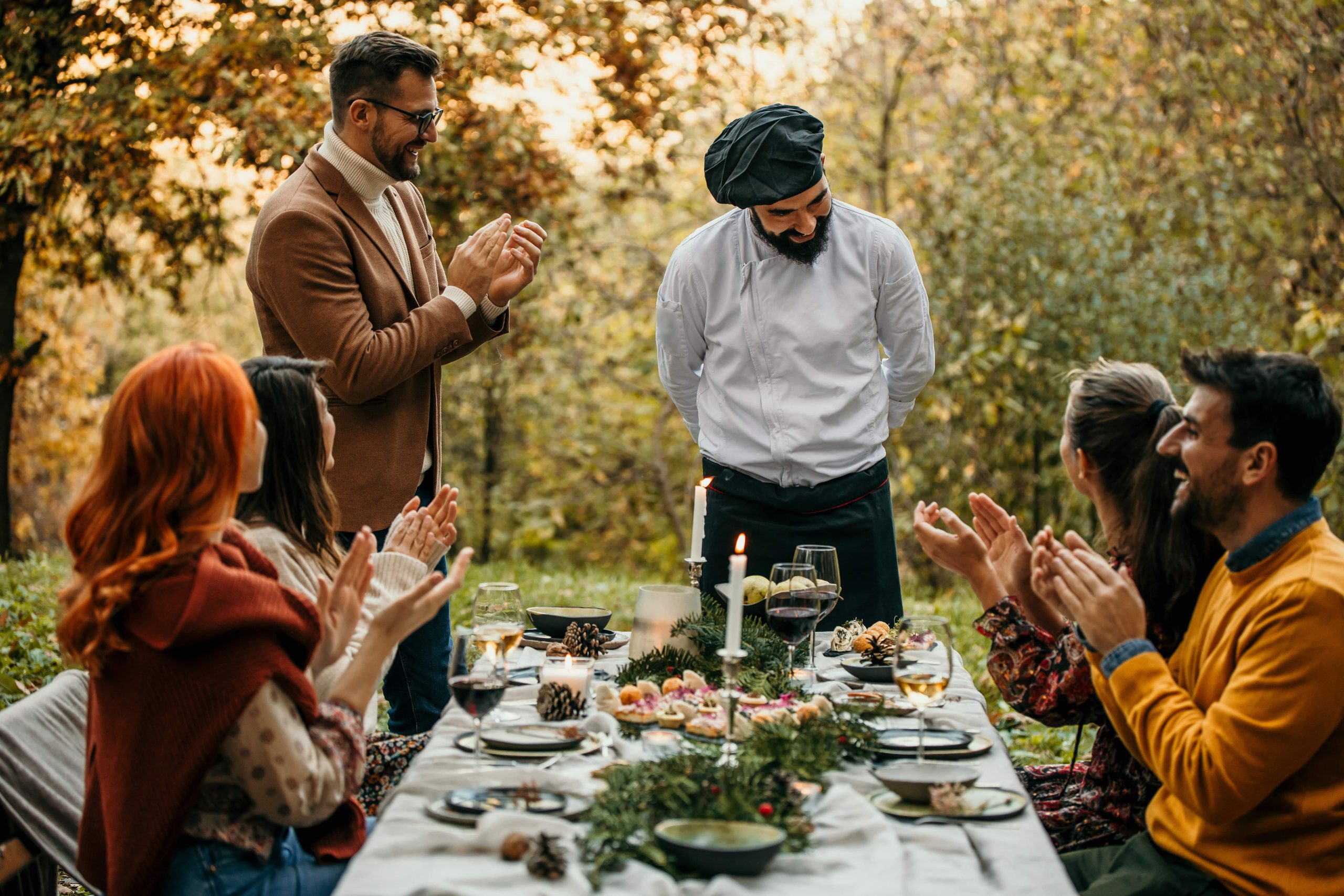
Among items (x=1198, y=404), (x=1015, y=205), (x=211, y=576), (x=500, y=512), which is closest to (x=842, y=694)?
(x=1198, y=404)

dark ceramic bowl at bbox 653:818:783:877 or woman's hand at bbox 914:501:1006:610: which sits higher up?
woman's hand at bbox 914:501:1006:610

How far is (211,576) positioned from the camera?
156 centimetres

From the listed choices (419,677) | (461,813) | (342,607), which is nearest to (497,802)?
(461,813)

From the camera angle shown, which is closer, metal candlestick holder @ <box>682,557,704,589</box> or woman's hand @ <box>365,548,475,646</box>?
woman's hand @ <box>365,548,475,646</box>

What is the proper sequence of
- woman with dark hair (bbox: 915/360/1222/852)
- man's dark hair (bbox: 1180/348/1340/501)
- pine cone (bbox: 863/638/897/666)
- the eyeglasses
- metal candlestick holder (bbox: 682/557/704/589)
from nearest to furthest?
man's dark hair (bbox: 1180/348/1340/501), woman with dark hair (bbox: 915/360/1222/852), pine cone (bbox: 863/638/897/666), metal candlestick holder (bbox: 682/557/704/589), the eyeglasses

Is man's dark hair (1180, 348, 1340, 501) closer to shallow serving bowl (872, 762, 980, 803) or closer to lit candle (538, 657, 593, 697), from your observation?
shallow serving bowl (872, 762, 980, 803)

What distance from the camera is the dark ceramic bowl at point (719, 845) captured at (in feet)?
4.39

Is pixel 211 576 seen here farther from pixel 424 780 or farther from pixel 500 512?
pixel 500 512

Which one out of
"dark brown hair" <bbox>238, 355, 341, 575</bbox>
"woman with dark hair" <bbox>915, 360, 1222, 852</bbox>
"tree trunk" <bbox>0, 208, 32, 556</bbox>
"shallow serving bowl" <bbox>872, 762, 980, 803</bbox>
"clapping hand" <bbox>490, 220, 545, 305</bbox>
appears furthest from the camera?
"tree trunk" <bbox>0, 208, 32, 556</bbox>

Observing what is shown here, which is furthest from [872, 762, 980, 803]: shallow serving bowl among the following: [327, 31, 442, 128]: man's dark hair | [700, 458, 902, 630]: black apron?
[327, 31, 442, 128]: man's dark hair

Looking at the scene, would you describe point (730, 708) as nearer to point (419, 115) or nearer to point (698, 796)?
point (698, 796)

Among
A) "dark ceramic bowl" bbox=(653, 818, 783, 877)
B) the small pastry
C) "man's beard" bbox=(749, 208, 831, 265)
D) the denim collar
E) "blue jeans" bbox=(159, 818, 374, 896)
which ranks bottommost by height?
"blue jeans" bbox=(159, 818, 374, 896)

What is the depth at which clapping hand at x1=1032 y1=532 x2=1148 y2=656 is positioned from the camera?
175 centimetres

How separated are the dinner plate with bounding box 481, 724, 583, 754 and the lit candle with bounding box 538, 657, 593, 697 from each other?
11 cm
